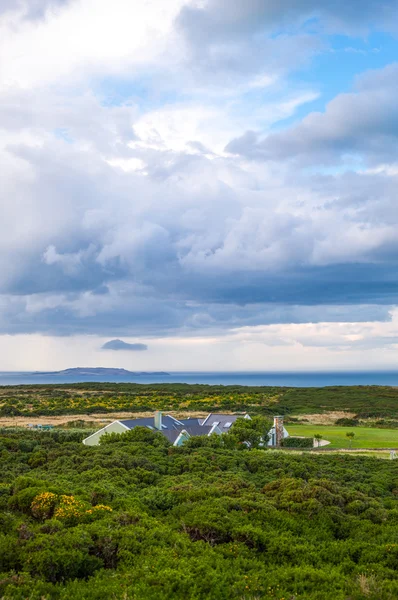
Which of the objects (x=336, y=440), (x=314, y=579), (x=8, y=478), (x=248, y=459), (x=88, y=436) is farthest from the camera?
(x=336, y=440)

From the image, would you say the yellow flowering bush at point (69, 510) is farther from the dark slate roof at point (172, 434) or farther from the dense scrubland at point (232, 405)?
the dense scrubland at point (232, 405)

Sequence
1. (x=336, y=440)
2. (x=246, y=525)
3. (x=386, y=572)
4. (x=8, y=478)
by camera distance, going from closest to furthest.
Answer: (x=386, y=572)
(x=246, y=525)
(x=8, y=478)
(x=336, y=440)

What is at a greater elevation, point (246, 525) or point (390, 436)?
point (246, 525)

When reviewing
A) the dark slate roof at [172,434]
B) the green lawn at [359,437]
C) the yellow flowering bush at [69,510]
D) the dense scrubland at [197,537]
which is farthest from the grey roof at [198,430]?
the yellow flowering bush at [69,510]

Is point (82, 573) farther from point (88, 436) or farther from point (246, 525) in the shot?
point (88, 436)

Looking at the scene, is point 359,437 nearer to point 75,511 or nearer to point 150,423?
point 150,423

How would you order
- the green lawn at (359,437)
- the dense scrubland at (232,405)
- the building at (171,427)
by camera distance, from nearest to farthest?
the building at (171,427) < the green lawn at (359,437) < the dense scrubland at (232,405)

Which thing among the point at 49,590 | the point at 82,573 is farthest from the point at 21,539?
the point at 49,590
